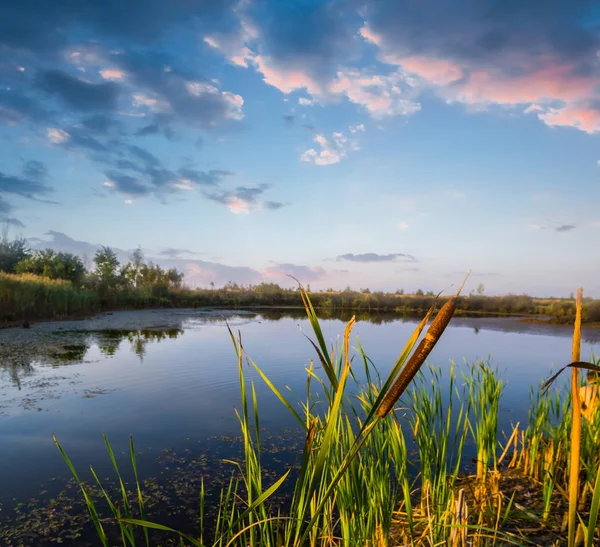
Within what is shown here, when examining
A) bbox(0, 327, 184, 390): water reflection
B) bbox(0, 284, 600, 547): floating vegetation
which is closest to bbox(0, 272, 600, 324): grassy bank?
bbox(0, 327, 184, 390): water reflection

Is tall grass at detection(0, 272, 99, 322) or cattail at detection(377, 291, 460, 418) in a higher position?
cattail at detection(377, 291, 460, 418)

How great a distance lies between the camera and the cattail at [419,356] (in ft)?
1.95

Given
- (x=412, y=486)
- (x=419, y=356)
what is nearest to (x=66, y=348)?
(x=412, y=486)

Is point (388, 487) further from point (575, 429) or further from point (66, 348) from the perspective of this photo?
point (66, 348)

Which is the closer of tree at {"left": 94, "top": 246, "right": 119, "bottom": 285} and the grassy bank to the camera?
the grassy bank

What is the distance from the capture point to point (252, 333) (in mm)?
15234

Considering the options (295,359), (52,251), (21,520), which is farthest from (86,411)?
(52,251)

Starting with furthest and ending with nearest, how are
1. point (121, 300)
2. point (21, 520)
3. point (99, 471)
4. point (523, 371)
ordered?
1. point (121, 300)
2. point (523, 371)
3. point (99, 471)
4. point (21, 520)

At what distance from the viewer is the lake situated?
12.6 feet

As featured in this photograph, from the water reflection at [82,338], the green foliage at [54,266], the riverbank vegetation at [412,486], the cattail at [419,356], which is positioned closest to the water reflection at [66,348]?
the water reflection at [82,338]

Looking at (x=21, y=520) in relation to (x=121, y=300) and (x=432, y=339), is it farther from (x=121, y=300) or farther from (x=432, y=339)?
(x=121, y=300)

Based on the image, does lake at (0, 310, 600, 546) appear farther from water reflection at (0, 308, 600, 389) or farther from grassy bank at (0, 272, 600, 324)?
grassy bank at (0, 272, 600, 324)

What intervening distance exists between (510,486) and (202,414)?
13.5ft

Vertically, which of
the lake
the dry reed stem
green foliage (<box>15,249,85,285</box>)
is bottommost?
the lake
